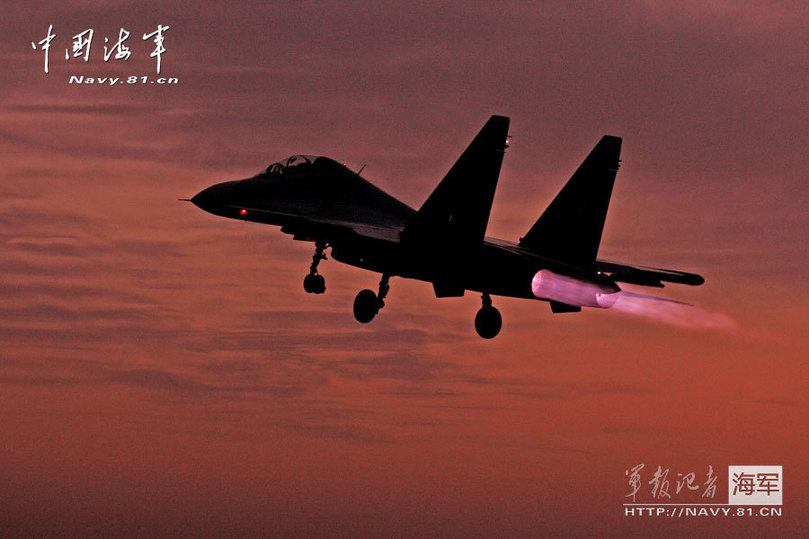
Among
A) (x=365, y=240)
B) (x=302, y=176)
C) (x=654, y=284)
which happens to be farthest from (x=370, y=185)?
(x=654, y=284)

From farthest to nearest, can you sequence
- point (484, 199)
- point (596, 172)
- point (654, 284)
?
point (654, 284) < point (596, 172) < point (484, 199)

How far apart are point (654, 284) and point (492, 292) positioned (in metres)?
6.59

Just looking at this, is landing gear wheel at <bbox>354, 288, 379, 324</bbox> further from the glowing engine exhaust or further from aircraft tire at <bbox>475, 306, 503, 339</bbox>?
the glowing engine exhaust

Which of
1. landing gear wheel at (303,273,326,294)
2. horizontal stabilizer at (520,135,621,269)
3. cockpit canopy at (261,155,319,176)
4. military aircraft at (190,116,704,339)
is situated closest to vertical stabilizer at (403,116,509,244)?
military aircraft at (190,116,704,339)

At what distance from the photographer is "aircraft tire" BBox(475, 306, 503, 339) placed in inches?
1704

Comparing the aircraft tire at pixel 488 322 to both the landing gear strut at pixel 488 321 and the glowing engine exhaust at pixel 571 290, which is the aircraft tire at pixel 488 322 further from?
the glowing engine exhaust at pixel 571 290

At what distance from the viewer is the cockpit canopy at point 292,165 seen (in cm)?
4625

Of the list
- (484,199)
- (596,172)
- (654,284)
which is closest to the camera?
(484,199)

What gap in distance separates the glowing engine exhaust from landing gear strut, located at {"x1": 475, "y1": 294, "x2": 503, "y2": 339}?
2.23 metres

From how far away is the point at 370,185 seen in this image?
151ft

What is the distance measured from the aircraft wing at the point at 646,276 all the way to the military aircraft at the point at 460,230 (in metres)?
0.04

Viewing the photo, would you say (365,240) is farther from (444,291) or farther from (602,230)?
(602,230)

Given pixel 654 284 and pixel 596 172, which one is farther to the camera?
pixel 654 284

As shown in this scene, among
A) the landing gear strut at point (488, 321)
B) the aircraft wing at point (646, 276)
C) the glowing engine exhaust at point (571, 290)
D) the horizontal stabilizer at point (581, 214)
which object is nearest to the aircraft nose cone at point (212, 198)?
the landing gear strut at point (488, 321)
